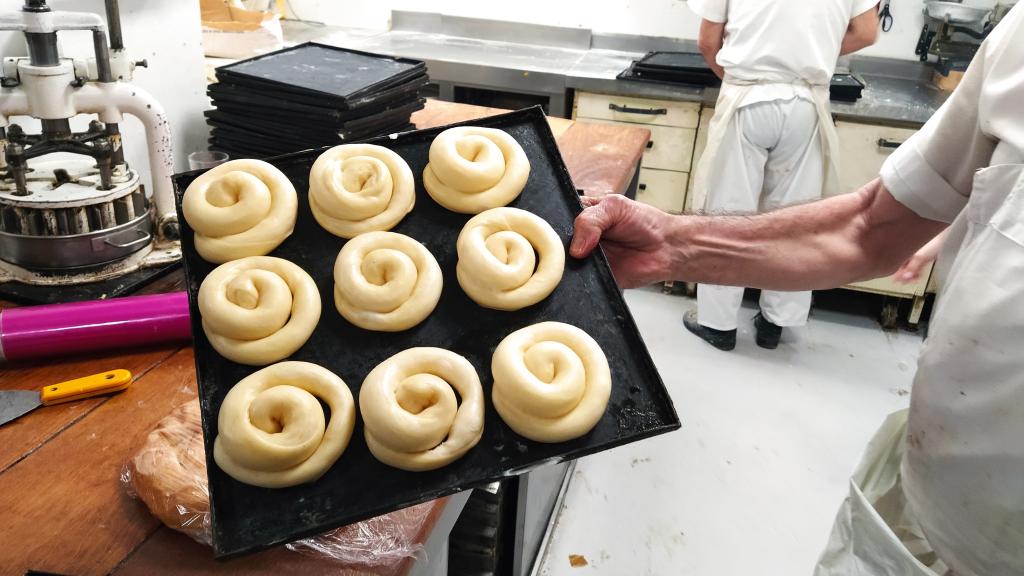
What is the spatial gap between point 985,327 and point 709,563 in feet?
4.61

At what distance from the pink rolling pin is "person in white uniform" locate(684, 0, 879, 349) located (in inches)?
81.0

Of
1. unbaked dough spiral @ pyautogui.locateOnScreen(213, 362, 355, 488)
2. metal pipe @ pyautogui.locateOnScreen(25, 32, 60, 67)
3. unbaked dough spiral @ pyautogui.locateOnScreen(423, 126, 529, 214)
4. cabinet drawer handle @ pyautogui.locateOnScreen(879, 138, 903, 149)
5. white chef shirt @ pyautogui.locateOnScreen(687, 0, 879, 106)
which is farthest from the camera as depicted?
cabinet drawer handle @ pyautogui.locateOnScreen(879, 138, 903, 149)

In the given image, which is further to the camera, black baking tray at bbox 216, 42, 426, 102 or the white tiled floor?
the white tiled floor

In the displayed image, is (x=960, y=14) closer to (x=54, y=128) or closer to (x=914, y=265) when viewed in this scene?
(x=914, y=265)

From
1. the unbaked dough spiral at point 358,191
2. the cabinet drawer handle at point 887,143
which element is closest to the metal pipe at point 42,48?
the unbaked dough spiral at point 358,191

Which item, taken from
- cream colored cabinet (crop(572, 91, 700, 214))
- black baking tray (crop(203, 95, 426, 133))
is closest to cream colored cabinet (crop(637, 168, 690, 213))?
cream colored cabinet (crop(572, 91, 700, 214))

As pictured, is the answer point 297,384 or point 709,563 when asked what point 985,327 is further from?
point 709,563

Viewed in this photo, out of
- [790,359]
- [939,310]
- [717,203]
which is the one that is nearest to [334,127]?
[939,310]

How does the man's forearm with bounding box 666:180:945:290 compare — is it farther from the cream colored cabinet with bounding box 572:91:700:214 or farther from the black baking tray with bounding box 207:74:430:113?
the cream colored cabinet with bounding box 572:91:700:214

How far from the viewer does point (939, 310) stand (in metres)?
1.05

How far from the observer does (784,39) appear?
2820 millimetres

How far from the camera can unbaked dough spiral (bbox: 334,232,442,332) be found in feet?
3.21

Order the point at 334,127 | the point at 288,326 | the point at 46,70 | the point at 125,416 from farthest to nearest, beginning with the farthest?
the point at 334,127 → the point at 46,70 → the point at 125,416 → the point at 288,326

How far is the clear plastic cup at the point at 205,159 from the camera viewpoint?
1535mm
